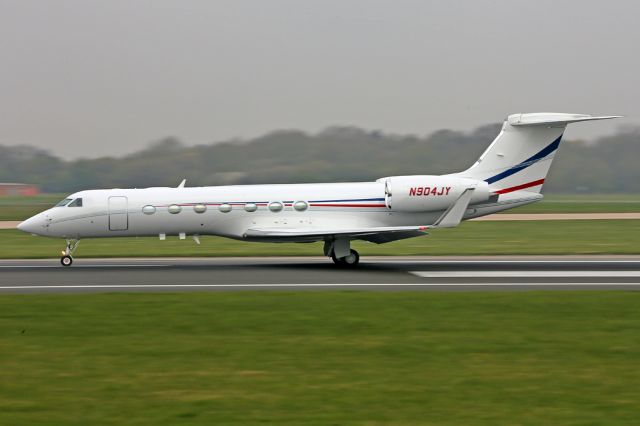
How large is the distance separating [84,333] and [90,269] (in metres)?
12.2

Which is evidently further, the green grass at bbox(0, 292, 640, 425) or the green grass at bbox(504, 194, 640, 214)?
the green grass at bbox(504, 194, 640, 214)

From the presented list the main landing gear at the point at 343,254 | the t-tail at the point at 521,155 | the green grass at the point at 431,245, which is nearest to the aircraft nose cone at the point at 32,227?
the green grass at the point at 431,245

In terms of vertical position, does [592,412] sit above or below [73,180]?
below

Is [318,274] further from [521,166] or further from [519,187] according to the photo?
[521,166]

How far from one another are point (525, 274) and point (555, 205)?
55.8m

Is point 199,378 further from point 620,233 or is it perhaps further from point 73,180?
point 73,180

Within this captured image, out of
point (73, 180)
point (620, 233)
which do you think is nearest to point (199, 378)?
point (620, 233)

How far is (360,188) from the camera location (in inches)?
992

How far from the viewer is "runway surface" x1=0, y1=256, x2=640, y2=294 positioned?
775 inches

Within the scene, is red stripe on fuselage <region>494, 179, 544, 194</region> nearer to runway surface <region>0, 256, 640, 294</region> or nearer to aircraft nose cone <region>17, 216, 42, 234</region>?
runway surface <region>0, 256, 640, 294</region>

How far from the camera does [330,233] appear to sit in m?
24.0

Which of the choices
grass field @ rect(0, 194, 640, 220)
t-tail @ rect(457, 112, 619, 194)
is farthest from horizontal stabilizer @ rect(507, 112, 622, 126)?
grass field @ rect(0, 194, 640, 220)

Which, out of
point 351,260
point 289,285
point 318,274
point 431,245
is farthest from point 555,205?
point 289,285

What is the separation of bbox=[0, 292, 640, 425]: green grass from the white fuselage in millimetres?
8196
